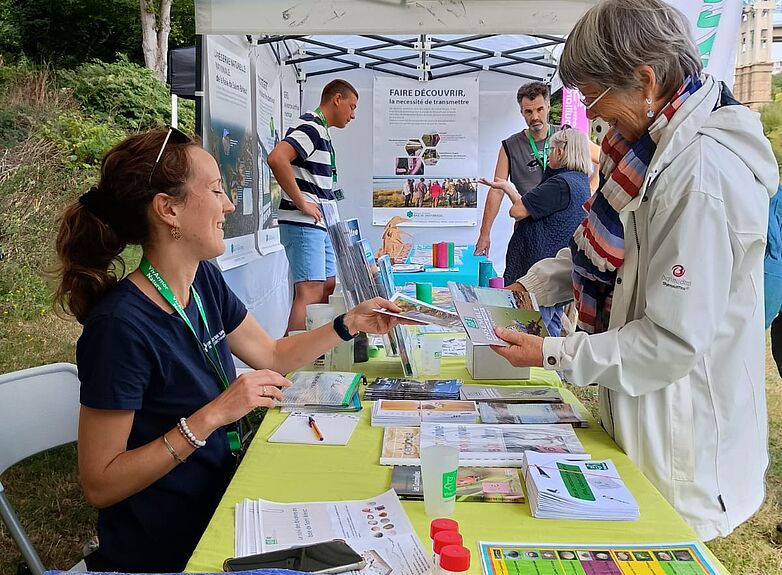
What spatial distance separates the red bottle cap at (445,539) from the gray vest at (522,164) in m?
4.76

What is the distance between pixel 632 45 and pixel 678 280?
0.49 metres

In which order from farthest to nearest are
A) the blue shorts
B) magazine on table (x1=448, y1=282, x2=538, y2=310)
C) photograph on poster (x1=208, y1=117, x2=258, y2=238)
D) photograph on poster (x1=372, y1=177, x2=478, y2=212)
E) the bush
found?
the bush → photograph on poster (x1=372, y1=177, x2=478, y2=212) → the blue shorts → photograph on poster (x1=208, y1=117, x2=258, y2=238) → magazine on table (x1=448, y1=282, x2=538, y2=310)

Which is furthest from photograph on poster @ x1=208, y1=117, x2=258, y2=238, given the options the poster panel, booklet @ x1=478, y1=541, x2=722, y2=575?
booklet @ x1=478, y1=541, x2=722, y2=575

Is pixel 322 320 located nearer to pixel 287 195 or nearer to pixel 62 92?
pixel 287 195

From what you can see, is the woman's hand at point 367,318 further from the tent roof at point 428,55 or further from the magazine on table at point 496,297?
the tent roof at point 428,55

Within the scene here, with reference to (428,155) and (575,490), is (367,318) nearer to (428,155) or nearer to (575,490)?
(575,490)

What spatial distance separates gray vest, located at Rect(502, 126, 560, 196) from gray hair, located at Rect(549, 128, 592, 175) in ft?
6.53

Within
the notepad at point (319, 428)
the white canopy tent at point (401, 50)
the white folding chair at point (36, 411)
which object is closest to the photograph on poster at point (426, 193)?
the white canopy tent at point (401, 50)

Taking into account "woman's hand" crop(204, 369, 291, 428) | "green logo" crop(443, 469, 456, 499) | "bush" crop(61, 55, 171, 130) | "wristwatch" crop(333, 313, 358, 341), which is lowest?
"green logo" crop(443, 469, 456, 499)

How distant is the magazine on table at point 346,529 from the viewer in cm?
110

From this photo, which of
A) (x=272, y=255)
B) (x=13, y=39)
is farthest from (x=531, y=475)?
(x=13, y=39)

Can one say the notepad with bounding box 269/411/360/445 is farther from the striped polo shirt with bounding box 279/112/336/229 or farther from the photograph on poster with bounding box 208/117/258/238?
the striped polo shirt with bounding box 279/112/336/229

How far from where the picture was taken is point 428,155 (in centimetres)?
707

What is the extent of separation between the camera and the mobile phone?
1065mm
